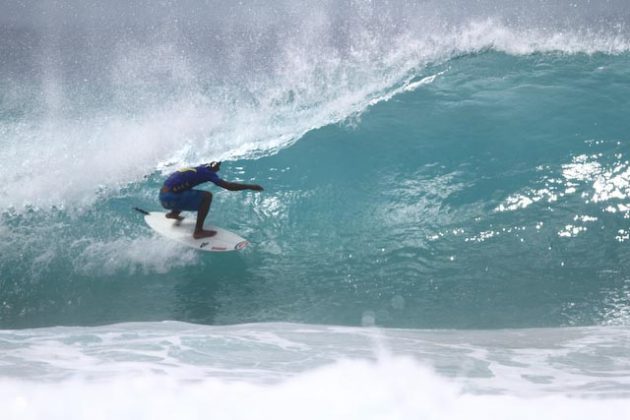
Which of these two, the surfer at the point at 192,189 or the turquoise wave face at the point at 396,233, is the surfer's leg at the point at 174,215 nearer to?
the surfer at the point at 192,189

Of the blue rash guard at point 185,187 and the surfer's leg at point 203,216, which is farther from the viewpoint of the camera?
the surfer's leg at point 203,216

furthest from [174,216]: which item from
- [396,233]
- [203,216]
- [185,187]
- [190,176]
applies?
[396,233]

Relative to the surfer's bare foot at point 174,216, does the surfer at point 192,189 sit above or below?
above

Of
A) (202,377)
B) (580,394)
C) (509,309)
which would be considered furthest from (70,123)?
(580,394)

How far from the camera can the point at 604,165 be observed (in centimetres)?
777

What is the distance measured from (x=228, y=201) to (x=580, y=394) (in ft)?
15.3

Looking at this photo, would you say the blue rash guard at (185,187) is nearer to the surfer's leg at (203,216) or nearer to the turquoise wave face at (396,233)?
the surfer's leg at (203,216)

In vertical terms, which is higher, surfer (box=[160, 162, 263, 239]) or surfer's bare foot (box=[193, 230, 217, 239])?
surfer (box=[160, 162, 263, 239])

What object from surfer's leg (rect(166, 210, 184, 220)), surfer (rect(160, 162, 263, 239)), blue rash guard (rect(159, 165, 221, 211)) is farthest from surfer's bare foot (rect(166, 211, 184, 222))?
blue rash guard (rect(159, 165, 221, 211))

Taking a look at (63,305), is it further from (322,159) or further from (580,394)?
(580,394)

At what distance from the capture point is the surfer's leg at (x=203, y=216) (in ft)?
21.7

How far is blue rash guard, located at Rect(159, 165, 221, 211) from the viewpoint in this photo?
6.48 metres

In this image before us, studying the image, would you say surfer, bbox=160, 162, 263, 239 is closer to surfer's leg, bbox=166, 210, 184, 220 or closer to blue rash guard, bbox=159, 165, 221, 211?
blue rash guard, bbox=159, 165, 221, 211

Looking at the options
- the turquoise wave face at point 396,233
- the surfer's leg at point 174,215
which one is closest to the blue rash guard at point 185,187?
the surfer's leg at point 174,215
